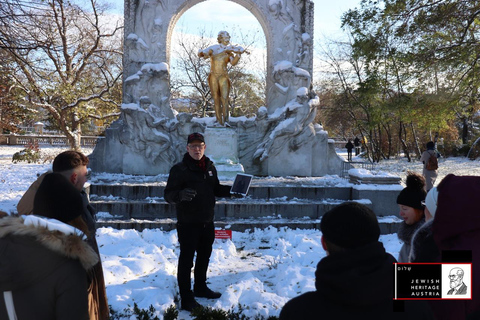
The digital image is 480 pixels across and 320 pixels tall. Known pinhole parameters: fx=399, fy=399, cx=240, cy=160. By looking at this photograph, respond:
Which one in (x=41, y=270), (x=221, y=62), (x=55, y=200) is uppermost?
(x=221, y=62)

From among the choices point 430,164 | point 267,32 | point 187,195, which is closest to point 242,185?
point 187,195

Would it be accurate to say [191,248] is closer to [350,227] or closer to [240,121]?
[350,227]

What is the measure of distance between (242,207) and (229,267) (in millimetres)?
2266

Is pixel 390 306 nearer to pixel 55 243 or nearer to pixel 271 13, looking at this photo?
pixel 55 243

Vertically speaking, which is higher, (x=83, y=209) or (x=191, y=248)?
(x=83, y=209)

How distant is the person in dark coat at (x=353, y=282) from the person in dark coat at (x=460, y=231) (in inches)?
8.5

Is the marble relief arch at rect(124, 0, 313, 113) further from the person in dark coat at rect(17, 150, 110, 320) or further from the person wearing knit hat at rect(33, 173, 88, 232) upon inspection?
the person wearing knit hat at rect(33, 173, 88, 232)

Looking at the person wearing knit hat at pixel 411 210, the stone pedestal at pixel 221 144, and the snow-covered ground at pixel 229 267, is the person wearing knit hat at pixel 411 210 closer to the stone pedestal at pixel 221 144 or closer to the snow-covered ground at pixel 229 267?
the snow-covered ground at pixel 229 267

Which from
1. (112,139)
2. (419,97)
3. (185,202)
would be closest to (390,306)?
(185,202)

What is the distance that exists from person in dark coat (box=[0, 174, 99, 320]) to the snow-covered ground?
4.91ft

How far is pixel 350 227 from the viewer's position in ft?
5.00

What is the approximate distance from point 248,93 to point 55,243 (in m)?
30.4

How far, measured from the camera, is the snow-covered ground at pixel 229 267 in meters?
4.07

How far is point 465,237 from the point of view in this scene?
66.9 inches
